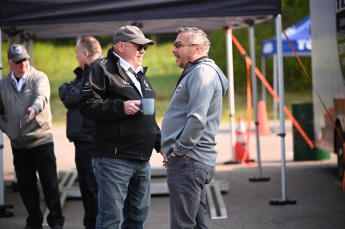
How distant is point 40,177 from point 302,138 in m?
7.43

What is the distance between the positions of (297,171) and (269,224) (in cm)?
487

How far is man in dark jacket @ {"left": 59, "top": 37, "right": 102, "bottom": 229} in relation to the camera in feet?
28.3

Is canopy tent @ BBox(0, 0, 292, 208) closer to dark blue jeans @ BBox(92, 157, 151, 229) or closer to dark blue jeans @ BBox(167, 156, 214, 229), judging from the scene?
dark blue jeans @ BBox(92, 157, 151, 229)

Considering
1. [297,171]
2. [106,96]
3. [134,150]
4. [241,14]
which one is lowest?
[297,171]

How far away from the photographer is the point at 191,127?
632 cm

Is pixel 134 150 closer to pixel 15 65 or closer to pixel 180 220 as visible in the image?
pixel 180 220

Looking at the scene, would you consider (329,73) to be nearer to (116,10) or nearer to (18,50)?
(116,10)

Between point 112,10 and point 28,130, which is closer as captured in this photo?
point 28,130

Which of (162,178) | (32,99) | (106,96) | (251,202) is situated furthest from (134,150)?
(162,178)

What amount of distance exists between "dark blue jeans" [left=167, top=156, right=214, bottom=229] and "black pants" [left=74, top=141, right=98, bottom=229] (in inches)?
92.7

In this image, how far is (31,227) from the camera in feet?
30.4

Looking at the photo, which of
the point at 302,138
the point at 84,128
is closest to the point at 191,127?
the point at 84,128

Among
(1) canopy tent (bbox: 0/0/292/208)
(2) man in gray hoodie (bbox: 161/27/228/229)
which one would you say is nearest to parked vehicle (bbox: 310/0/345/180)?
(1) canopy tent (bbox: 0/0/292/208)

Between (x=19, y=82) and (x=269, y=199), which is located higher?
A: (x=19, y=82)
